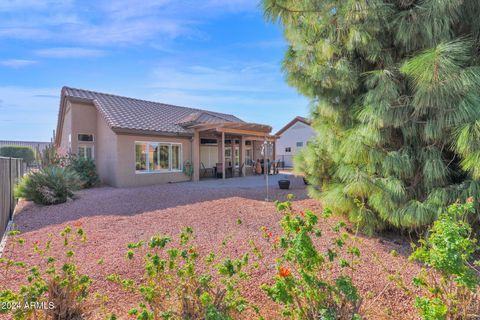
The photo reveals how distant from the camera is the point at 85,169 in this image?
12.9 meters

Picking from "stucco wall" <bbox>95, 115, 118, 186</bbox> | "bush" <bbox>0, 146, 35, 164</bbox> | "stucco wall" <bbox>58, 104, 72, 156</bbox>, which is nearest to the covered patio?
"stucco wall" <bbox>95, 115, 118, 186</bbox>

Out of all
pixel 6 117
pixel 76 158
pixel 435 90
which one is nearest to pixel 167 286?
pixel 435 90

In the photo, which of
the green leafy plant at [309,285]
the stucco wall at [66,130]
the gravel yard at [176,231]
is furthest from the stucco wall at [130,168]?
the green leafy plant at [309,285]

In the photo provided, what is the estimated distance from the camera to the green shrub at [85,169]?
12.7 meters

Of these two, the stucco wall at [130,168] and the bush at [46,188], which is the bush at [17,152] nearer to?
the stucco wall at [130,168]

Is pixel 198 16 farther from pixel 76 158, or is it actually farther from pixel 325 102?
pixel 76 158

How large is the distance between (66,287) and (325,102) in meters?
5.05

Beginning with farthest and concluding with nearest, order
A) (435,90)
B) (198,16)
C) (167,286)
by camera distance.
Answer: (198,16) → (435,90) → (167,286)

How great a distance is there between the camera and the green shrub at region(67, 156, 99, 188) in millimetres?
12742


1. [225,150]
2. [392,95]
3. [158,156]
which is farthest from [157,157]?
[392,95]

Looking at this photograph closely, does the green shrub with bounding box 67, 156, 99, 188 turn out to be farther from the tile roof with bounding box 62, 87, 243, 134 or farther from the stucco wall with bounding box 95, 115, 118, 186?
the tile roof with bounding box 62, 87, 243, 134

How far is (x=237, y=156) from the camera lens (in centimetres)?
1988

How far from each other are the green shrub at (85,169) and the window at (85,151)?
899 mm

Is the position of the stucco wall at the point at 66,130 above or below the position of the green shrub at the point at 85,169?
above
